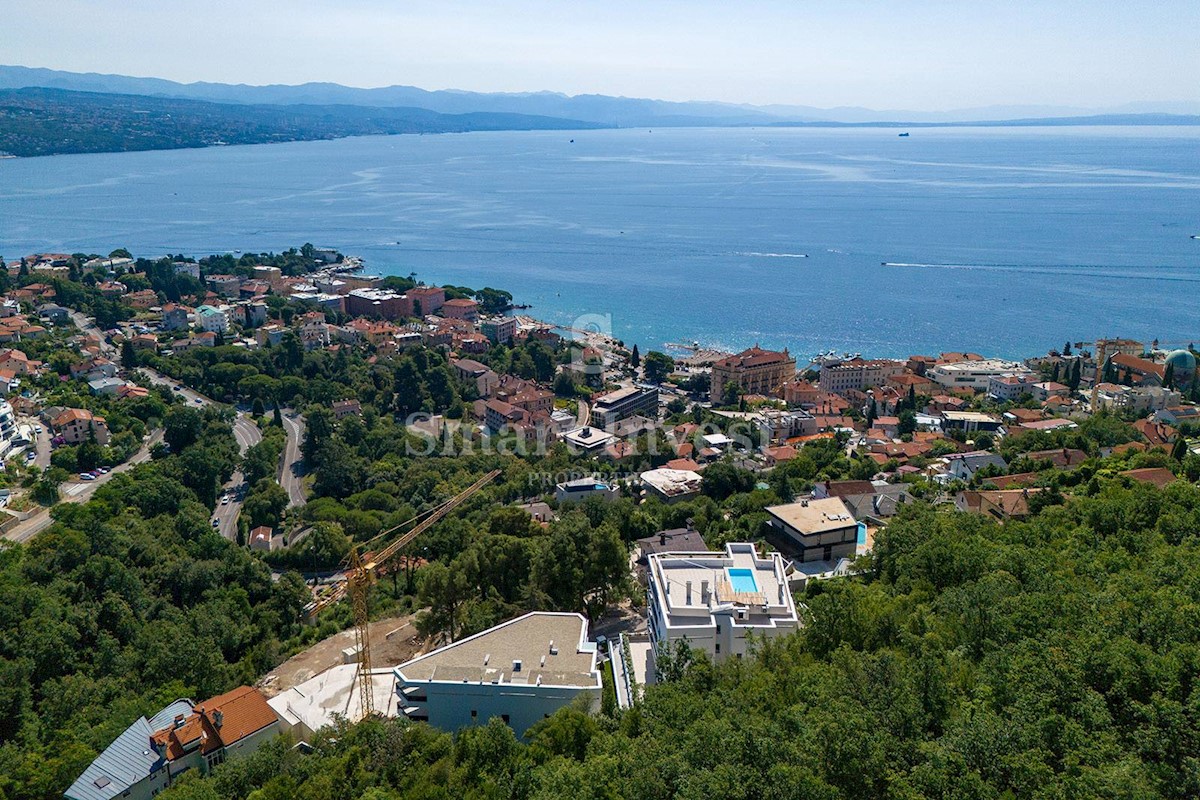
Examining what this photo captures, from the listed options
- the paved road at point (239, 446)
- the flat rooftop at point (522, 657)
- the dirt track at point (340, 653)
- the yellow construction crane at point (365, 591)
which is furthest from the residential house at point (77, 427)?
the flat rooftop at point (522, 657)

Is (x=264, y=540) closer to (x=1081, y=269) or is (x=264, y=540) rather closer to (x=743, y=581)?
(x=743, y=581)

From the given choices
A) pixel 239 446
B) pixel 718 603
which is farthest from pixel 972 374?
pixel 239 446

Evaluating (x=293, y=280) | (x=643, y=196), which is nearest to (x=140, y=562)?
(x=293, y=280)

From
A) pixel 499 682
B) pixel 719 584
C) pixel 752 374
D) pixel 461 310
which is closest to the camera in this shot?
pixel 499 682

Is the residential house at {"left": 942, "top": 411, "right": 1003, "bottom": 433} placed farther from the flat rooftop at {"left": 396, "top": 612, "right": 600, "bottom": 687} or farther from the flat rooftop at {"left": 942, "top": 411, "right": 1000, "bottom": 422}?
the flat rooftop at {"left": 396, "top": 612, "right": 600, "bottom": 687}

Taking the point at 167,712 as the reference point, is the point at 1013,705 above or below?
above

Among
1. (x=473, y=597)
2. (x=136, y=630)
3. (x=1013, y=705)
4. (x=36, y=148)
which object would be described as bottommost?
(x=136, y=630)

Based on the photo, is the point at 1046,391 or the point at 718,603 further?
the point at 1046,391

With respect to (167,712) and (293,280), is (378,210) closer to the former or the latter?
(293,280)
